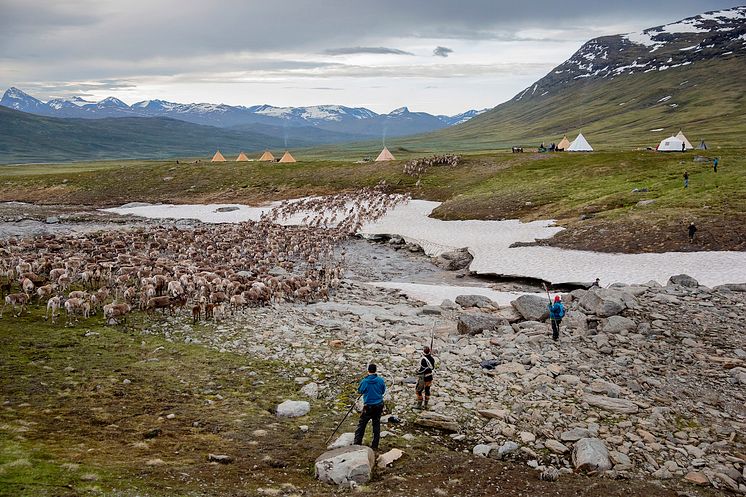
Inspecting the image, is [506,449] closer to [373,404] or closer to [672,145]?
[373,404]

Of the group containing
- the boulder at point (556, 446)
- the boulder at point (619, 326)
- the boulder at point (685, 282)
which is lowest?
the boulder at point (556, 446)

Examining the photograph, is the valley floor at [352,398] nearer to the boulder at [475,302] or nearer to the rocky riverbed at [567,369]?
the rocky riverbed at [567,369]

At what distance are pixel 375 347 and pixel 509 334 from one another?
Result: 5.14 m

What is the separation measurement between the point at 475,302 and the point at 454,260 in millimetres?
14166

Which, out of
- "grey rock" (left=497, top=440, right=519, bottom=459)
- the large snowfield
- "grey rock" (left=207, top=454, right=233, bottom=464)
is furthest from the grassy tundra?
"grey rock" (left=207, top=454, right=233, bottom=464)

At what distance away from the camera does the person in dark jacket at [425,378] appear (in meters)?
15.4

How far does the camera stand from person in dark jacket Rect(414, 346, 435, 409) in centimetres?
1545

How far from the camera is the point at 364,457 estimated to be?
40.5ft

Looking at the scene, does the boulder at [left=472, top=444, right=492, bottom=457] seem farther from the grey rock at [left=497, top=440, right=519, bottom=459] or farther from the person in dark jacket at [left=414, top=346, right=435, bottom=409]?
the person in dark jacket at [left=414, top=346, right=435, bottom=409]

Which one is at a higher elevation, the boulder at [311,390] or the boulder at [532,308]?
the boulder at [532,308]

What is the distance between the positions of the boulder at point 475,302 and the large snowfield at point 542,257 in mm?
8143

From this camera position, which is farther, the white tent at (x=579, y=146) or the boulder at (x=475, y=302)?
the white tent at (x=579, y=146)

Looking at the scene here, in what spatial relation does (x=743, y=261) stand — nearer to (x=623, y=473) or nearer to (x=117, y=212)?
(x=623, y=473)

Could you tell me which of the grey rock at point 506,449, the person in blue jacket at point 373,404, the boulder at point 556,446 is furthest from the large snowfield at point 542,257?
the person in blue jacket at point 373,404
